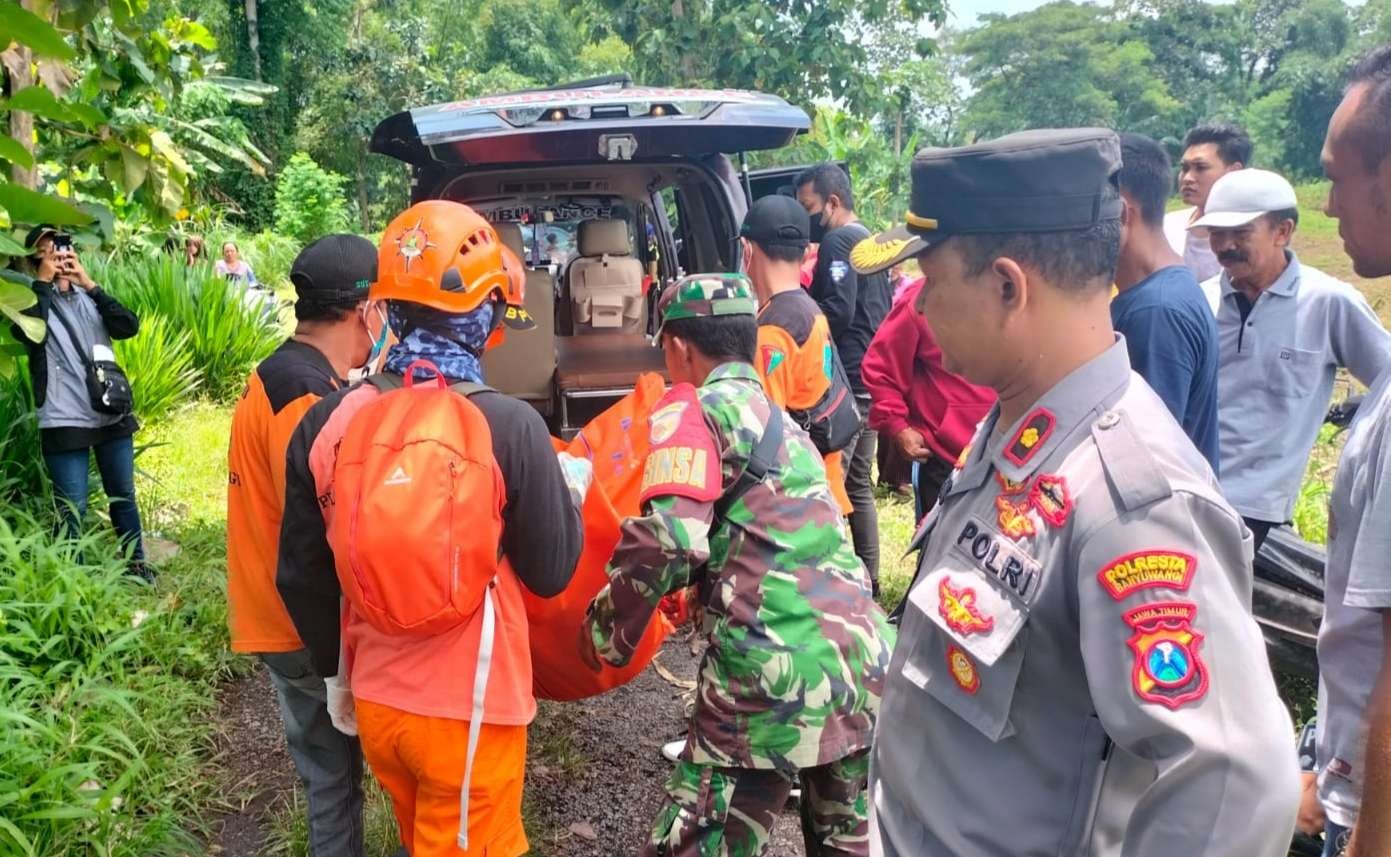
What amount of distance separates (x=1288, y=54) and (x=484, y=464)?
42.3 m

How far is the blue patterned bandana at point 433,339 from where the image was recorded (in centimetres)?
198

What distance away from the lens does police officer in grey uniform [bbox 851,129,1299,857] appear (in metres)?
0.96

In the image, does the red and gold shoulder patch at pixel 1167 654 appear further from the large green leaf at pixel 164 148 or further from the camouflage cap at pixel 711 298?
the large green leaf at pixel 164 148

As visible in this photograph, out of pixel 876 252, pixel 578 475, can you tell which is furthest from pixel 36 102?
pixel 876 252

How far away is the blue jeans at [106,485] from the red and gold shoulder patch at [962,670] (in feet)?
13.4

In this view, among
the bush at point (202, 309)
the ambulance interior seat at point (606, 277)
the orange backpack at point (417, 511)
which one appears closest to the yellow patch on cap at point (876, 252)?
the orange backpack at point (417, 511)

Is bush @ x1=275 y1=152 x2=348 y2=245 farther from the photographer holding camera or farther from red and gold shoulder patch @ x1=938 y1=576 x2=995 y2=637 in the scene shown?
red and gold shoulder patch @ x1=938 y1=576 x2=995 y2=637

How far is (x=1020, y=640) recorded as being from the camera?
1094 mm

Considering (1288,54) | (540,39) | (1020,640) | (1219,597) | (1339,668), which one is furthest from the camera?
(1288,54)

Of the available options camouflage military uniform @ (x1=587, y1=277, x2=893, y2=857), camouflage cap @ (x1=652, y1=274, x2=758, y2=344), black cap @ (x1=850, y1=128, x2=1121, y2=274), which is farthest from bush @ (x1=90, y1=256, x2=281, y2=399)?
black cap @ (x1=850, y1=128, x2=1121, y2=274)

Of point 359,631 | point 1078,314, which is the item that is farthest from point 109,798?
point 1078,314

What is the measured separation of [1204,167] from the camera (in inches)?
167

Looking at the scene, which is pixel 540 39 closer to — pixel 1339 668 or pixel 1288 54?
pixel 1288 54

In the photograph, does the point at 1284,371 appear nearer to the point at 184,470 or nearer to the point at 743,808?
the point at 743,808
